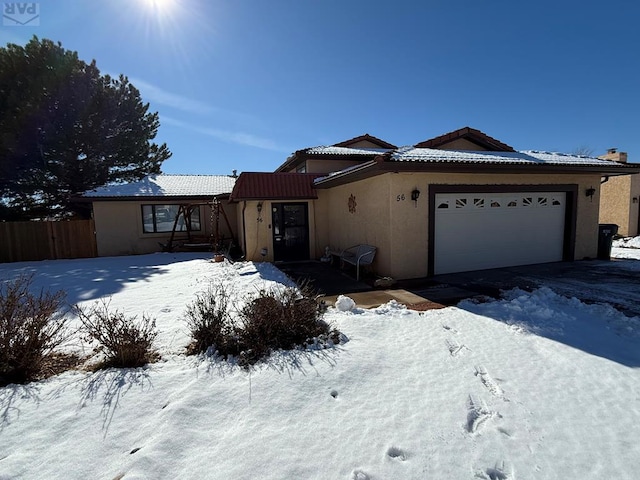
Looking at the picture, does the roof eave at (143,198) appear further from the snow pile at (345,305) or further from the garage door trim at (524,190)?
the snow pile at (345,305)

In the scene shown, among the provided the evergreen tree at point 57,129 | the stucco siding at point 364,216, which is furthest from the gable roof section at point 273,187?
the evergreen tree at point 57,129

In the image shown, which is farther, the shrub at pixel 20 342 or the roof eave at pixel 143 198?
the roof eave at pixel 143 198

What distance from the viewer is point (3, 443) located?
247 centimetres

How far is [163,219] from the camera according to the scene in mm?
16266

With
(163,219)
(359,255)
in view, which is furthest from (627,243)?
(163,219)

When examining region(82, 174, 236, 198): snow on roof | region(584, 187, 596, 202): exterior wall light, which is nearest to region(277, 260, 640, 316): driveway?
region(584, 187, 596, 202): exterior wall light

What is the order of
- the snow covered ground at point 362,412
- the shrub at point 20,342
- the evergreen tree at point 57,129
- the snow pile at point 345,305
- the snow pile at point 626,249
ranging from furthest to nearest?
1. the evergreen tree at point 57,129
2. the snow pile at point 626,249
3. the snow pile at point 345,305
4. the shrub at point 20,342
5. the snow covered ground at point 362,412

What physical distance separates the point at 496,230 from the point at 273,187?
763 cm

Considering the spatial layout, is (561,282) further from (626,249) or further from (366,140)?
(366,140)

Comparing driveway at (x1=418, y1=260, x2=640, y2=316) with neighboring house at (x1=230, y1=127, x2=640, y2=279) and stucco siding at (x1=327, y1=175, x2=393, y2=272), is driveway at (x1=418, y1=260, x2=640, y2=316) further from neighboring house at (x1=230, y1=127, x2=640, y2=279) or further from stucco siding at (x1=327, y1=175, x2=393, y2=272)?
stucco siding at (x1=327, y1=175, x2=393, y2=272)

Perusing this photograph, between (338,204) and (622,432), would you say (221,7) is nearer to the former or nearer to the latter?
(338,204)

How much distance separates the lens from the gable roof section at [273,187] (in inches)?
445

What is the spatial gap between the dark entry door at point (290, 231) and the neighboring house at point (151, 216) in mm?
3854

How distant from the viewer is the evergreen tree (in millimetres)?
16297
